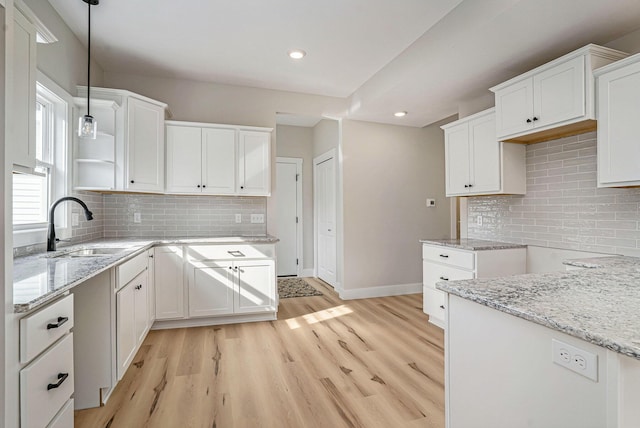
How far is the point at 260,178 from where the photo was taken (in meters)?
3.69

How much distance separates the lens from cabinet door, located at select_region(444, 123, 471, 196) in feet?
10.8

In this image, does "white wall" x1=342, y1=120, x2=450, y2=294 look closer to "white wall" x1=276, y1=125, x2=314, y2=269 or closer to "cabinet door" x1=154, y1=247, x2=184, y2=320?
"white wall" x1=276, y1=125, x2=314, y2=269

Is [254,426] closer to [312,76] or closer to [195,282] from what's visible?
[195,282]

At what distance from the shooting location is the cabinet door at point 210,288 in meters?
3.26

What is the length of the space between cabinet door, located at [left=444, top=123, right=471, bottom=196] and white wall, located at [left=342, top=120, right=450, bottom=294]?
1.14m

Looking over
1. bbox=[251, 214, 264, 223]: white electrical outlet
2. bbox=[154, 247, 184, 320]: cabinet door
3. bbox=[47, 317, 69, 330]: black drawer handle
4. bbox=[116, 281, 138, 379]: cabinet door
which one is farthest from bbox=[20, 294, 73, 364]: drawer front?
bbox=[251, 214, 264, 223]: white electrical outlet

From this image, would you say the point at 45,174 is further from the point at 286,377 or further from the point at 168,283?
the point at 286,377

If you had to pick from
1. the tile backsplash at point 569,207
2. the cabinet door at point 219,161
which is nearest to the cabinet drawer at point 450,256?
the tile backsplash at point 569,207

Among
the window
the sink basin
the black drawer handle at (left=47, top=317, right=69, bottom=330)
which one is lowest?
the black drawer handle at (left=47, top=317, right=69, bottom=330)

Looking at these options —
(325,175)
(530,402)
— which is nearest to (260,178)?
(325,175)

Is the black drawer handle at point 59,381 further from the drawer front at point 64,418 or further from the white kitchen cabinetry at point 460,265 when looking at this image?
the white kitchen cabinetry at point 460,265

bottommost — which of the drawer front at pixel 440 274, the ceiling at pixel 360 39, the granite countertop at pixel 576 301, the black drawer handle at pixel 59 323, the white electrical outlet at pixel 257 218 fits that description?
the drawer front at pixel 440 274

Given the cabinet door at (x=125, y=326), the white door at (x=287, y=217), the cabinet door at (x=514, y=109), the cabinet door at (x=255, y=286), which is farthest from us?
Result: the white door at (x=287, y=217)

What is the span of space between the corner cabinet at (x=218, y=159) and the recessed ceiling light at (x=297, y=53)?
2.71 feet
